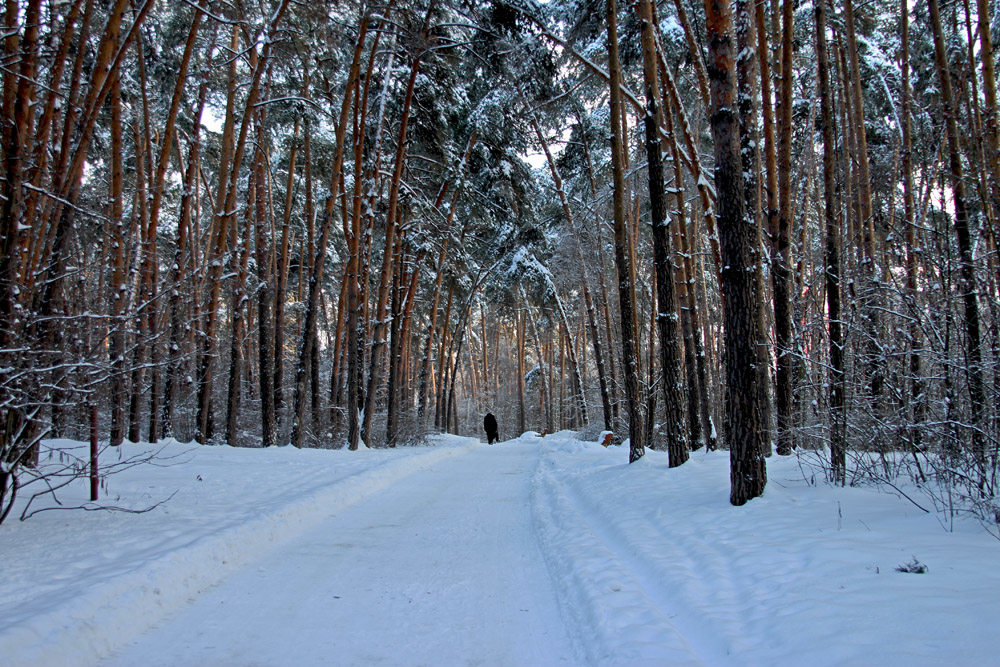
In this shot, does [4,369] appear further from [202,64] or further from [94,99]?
[202,64]

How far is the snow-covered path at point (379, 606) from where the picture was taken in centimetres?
268

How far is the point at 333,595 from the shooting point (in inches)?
137

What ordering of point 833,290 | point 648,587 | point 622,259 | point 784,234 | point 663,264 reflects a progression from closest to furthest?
point 648,587 → point 833,290 → point 784,234 → point 663,264 → point 622,259

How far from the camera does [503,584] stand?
375cm

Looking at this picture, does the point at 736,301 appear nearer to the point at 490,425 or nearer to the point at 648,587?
the point at 648,587

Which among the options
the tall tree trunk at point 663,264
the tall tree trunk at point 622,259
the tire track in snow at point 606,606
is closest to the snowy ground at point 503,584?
the tire track in snow at point 606,606

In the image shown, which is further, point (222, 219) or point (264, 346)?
point (264, 346)

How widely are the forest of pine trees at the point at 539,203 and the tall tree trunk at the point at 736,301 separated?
3 centimetres

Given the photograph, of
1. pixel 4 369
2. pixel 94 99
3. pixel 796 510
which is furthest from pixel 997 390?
pixel 94 99

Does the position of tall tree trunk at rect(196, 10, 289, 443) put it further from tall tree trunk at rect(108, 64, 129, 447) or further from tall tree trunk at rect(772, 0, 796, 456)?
tall tree trunk at rect(772, 0, 796, 456)

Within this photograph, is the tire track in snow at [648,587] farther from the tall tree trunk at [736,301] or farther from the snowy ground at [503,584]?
the tall tree trunk at [736,301]

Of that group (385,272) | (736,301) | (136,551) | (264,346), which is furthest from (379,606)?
(264,346)

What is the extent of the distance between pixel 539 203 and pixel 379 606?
1836cm

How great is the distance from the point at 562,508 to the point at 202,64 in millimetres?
13953
